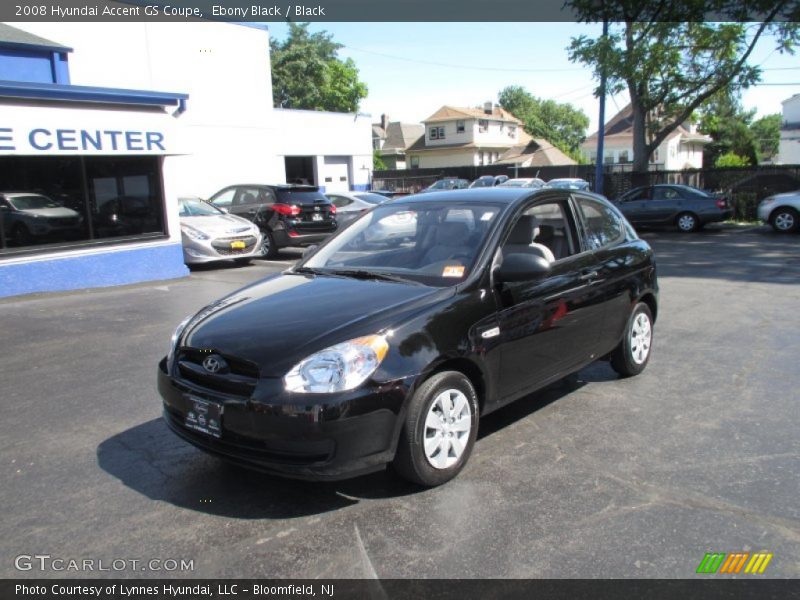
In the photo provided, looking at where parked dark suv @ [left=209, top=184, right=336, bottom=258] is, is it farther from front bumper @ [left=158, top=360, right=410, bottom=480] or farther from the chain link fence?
the chain link fence

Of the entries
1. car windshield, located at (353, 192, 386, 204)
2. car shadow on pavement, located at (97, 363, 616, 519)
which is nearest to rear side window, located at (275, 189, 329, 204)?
car windshield, located at (353, 192, 386, 204)

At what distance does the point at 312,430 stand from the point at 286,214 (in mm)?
11852

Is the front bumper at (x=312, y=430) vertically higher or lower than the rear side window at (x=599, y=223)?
lower

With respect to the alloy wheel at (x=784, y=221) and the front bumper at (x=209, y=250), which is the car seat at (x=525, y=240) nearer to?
the front bumper at (x=209, y=250)

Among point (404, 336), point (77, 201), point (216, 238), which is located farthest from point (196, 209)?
point (404, 336)

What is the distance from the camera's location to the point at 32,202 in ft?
34.3

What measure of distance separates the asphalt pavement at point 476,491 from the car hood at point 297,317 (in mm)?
865

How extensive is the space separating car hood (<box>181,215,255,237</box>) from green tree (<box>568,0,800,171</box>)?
14.3 meters

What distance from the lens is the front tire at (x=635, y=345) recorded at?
18.5 feet

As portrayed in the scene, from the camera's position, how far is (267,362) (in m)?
3.39

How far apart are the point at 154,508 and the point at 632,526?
2555mm

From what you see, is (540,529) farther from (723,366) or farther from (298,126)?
(298,126)

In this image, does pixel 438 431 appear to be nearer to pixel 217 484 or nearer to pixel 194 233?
pixel 217 484

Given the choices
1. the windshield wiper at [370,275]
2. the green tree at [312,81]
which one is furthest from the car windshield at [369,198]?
the green tree at [312,81]
